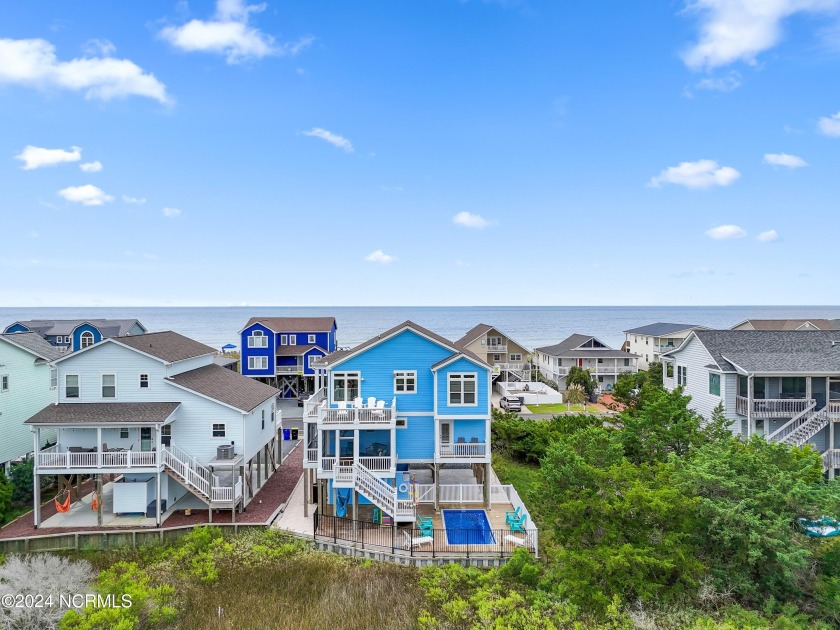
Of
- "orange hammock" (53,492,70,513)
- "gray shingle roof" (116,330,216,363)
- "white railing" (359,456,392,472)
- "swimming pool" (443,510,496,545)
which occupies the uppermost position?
"gray shingle roof" (116,330,216,363)

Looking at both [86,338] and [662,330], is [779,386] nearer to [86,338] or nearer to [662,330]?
[662,330]

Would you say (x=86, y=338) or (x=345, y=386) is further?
(x=86, y=338)

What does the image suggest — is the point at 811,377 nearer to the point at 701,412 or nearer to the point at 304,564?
the point at 701,412

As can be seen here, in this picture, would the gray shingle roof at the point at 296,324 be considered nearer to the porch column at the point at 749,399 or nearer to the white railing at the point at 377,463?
the white railing at the point at 377,463

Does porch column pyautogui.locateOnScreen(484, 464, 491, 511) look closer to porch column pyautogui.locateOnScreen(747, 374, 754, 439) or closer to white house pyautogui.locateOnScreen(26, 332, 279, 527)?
white house pyautogui.locateOnScreen(26, 332, 279, 527)

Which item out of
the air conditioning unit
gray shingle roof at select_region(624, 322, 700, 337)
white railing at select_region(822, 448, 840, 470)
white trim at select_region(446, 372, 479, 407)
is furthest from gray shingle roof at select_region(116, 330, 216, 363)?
gray shingle roof at select_region(624, 322, 700, 337)

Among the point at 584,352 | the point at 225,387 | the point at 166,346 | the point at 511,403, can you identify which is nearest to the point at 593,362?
the point at 584,352
